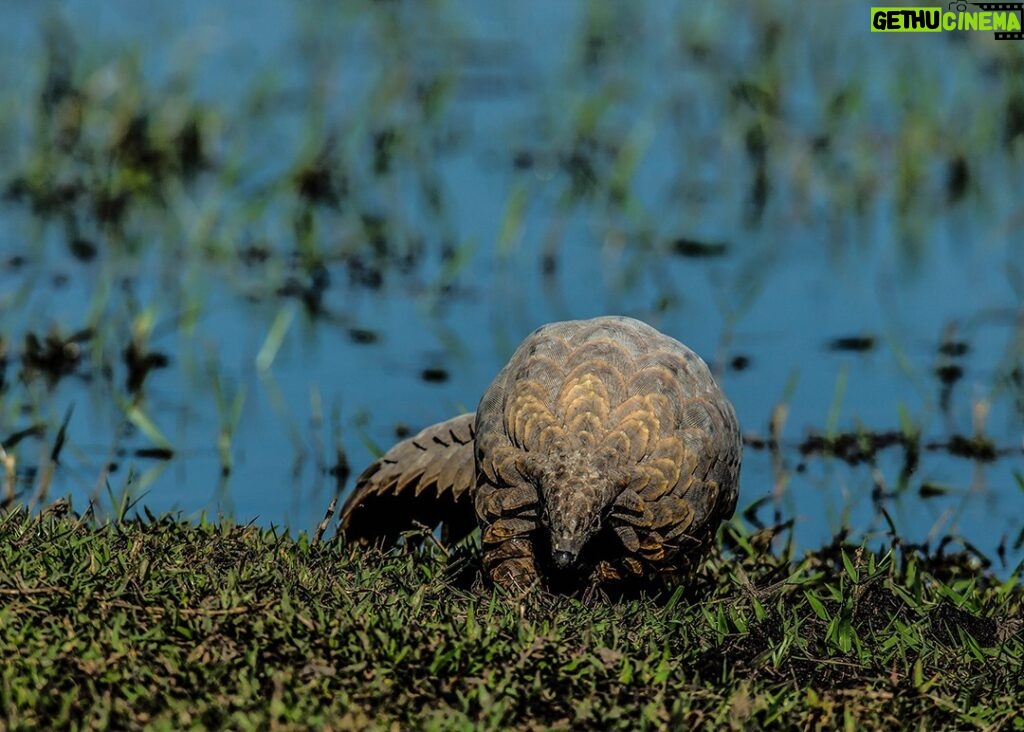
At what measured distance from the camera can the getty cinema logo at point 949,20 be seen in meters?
10.1

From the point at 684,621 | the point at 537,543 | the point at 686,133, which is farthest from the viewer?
the point at 686,133

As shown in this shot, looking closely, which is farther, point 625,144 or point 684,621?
point 625,144

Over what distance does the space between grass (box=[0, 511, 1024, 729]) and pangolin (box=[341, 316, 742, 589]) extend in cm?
17

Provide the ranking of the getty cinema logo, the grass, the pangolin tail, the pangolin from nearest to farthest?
the grass → the pangolin → the pangolin tail → the getty cinema logo

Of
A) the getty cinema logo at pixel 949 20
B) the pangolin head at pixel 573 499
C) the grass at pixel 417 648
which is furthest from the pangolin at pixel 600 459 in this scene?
the getty cinema logo at pixel 949 20

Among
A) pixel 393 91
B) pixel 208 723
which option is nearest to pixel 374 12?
pixel 393 91

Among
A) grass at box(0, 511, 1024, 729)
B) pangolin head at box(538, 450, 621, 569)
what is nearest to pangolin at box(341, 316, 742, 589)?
pangolin head at box(538, 450, 621, 569)

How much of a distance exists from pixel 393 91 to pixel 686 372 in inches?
204

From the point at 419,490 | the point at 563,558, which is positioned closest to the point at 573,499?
the point at 563,558

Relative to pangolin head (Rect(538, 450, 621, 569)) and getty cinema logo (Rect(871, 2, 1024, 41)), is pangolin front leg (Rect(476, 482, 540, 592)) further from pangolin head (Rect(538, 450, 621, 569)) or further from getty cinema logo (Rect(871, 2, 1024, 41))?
getty cinema logo (Rect(871, 2, 1024, 41))

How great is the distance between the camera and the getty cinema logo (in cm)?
1010

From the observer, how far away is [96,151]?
937 cm

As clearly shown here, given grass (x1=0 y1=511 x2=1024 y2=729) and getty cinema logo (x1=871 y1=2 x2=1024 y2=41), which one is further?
getty cinema logo (x1=871 y1=2 x2=1024 y2=41)

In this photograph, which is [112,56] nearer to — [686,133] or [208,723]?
[686,133]
